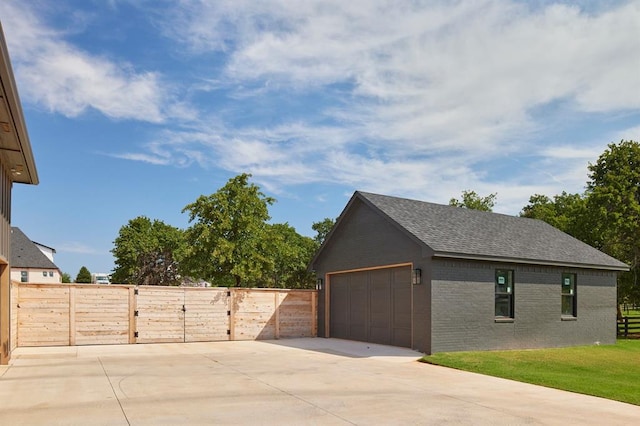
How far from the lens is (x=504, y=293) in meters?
16.2

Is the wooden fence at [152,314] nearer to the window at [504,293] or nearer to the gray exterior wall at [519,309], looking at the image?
the gray exterior wall at [519,309]

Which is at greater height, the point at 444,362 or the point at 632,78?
the point at 632,78

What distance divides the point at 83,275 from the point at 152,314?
83.1m

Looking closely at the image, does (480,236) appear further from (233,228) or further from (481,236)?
(233,228)

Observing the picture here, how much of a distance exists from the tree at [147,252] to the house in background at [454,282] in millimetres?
38303

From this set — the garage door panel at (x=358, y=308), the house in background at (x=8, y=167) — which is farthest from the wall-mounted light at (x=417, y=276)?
the house in background at (x=8, y=167)

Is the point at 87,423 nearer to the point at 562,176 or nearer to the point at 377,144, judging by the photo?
the point at 377,144

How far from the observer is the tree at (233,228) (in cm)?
2450

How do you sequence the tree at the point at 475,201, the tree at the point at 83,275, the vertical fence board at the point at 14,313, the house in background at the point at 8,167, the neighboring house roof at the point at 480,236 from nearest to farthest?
the house in background at the point at 8,167 < the vertical fence board at the point at 14,313 < the neighboring house roof at the point at 480,236 < the tree at the point at 475,201 < the tree at the point at 83,275

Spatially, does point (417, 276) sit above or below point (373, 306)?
above

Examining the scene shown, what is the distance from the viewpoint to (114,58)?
1516 centimetres

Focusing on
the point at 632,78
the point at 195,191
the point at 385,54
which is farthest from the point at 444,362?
the point at 195,191

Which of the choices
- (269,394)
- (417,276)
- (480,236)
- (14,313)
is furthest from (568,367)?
(14,313)

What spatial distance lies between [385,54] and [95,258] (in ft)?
205
